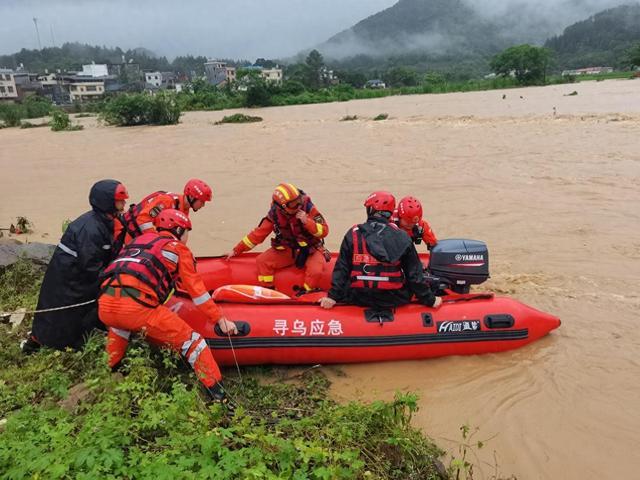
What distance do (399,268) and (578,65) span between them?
354 ft

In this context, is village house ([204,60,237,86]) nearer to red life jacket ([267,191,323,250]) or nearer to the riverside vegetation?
the riverside vegetation

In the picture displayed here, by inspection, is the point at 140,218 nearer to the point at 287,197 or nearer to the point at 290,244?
the point at 287,197

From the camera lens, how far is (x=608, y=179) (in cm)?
820

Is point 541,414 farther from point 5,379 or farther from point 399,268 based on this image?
point 5,379

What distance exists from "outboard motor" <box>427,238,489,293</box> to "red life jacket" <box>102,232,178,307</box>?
206 cm

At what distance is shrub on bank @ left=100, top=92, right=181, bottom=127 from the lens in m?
22.3

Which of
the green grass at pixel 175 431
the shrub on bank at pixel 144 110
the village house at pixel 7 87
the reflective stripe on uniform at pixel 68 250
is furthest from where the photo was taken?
the village house at pixel 7 87

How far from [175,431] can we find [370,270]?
1.72 metres

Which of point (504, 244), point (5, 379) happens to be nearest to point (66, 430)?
point (5, 379)

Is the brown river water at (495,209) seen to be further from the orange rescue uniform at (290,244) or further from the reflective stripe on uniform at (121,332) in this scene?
the reflective stripe on uniform at (121,332)

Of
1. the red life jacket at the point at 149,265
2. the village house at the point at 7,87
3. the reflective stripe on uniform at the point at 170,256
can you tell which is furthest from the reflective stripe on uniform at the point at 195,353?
the village house at the point at 7,87

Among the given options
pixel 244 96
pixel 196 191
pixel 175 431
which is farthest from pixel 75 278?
pixel 244 96

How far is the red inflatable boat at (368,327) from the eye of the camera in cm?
352

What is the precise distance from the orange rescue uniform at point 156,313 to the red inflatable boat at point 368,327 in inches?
17.5
